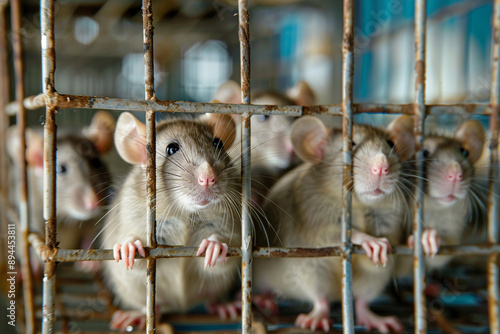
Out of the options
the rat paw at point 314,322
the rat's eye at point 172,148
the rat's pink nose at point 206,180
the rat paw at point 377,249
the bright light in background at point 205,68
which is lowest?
the rat paw at point 314,322

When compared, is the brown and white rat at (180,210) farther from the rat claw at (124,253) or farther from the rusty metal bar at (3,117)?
the rusty metal bar at (3,117)

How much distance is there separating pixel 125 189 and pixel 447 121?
2169 mm

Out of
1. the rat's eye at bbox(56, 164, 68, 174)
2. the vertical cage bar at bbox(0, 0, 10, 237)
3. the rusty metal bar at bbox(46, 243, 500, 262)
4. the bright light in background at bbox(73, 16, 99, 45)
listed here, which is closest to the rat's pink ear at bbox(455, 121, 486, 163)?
the rusty metal bar at bbox(46, 243, 500, 262)

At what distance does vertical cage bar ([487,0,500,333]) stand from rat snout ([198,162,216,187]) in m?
0.97

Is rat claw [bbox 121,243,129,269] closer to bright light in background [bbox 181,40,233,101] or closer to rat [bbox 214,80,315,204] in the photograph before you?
rat [bbox 214,80,315,204]

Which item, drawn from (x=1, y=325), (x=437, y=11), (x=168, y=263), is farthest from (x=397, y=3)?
(x=1, y=325)

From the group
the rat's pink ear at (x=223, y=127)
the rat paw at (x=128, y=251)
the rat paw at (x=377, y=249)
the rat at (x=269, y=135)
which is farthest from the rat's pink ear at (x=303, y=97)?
the rat paw at (x=128, y=251)

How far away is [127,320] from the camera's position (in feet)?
5.80

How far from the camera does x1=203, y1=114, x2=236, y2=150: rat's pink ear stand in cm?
156

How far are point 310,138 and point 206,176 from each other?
Answer: 531mm

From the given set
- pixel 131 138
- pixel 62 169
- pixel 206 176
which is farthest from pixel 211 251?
pixel 62 169

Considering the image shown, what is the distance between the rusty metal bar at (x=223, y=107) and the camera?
111 centimetres

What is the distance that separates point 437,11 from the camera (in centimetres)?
308

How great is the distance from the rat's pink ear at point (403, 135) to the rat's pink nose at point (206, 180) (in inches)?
28.9
